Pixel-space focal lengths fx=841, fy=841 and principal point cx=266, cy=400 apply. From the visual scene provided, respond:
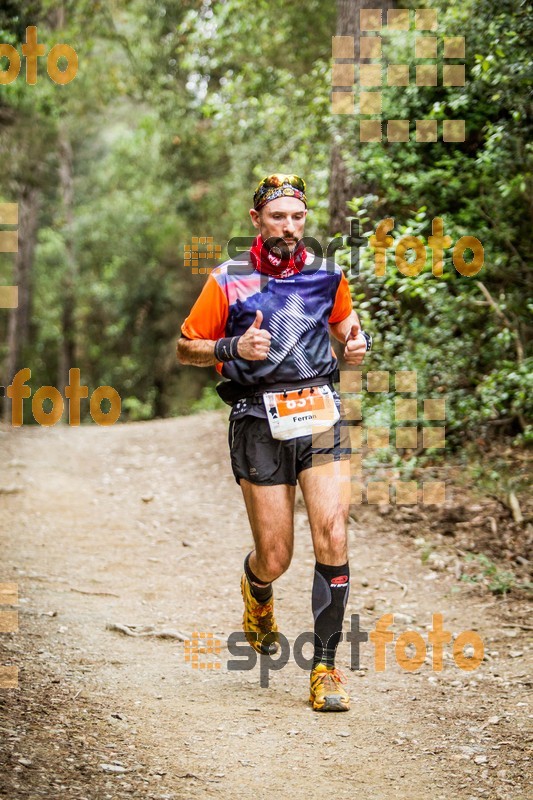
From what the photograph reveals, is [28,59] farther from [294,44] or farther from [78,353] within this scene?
[78,353]

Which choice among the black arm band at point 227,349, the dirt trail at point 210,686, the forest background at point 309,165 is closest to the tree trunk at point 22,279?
the forest background at point 309,165

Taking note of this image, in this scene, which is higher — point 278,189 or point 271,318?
point 278,189

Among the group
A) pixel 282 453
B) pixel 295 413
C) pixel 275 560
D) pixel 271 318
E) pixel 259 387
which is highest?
pixel 271 318

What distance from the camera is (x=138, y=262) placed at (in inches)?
954

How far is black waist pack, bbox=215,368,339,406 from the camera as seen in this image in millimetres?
4086

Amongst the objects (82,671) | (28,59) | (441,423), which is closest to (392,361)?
(441,423)

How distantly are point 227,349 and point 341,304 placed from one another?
0.70 metres

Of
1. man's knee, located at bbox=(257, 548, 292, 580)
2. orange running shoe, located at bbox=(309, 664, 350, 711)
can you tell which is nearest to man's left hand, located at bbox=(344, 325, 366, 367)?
man's knee, located at bbox=(257, 548, 292, 580)

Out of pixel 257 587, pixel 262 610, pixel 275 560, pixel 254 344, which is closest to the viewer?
pixel 254 344

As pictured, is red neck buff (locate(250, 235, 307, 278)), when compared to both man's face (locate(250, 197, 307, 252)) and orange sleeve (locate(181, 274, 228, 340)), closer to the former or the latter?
man's face (locate(250, 197, 307, 252))

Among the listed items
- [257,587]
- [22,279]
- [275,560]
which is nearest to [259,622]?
[257,587]

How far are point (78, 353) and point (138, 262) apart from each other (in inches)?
186

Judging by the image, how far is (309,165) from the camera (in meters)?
10.2

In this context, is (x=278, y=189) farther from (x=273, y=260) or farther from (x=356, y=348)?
(x=356, y=348)
